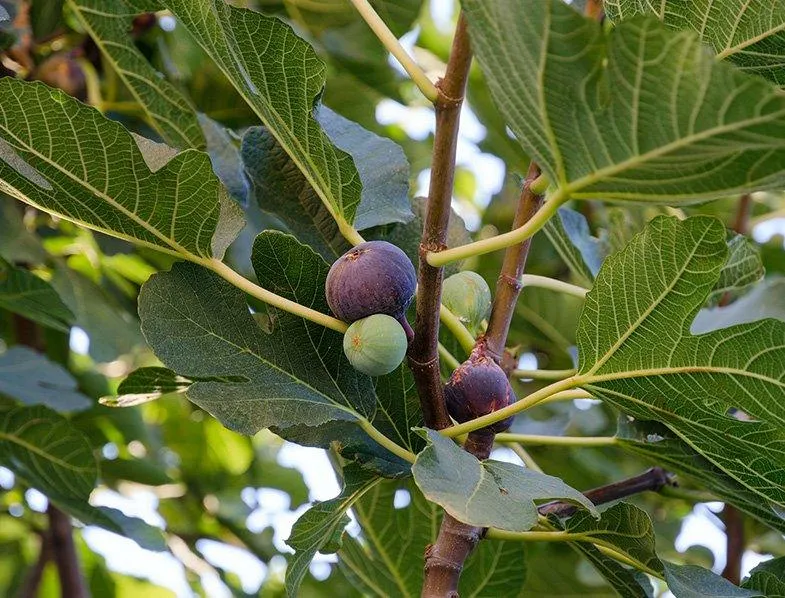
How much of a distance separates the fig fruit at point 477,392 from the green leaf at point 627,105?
0.61 feet

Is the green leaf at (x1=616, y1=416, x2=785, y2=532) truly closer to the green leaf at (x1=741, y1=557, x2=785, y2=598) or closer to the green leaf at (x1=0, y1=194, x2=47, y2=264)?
the green leaf at (x1=741, y1=557, x2=785, y2=598)

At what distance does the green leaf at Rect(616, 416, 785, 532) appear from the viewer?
2.86 ft

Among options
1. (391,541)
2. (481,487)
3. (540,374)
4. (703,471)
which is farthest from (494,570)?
(481,487)

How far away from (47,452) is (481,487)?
2.55 feet

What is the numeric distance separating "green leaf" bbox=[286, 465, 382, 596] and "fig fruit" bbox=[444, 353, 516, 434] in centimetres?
12

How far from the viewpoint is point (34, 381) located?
1340mm

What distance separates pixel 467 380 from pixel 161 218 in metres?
0.30

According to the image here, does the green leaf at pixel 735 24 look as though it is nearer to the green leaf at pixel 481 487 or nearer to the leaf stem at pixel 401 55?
the leaf stem at pixel 401 55

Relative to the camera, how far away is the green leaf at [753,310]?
1242 mm

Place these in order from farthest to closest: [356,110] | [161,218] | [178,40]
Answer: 1. [356,110]
2. [178,40]
3. [161,218]

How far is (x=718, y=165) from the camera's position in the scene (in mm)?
630

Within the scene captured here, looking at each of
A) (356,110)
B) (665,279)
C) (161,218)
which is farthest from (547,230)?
(356,110)

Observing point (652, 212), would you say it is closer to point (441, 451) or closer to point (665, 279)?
point (665, 279)

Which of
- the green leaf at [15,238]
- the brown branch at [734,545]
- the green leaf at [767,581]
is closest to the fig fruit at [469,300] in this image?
the green leaf at [767,581]
